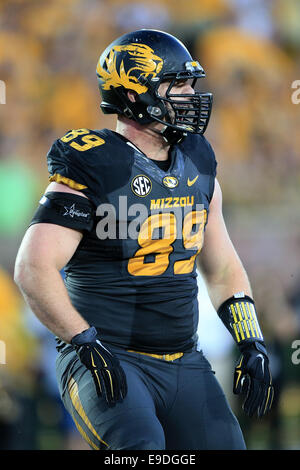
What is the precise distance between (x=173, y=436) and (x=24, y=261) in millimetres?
871

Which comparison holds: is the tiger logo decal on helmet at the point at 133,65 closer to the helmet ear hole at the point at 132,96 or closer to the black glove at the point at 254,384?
the helmet ear hole at the point at 132,96

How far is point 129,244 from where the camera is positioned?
2742 mm

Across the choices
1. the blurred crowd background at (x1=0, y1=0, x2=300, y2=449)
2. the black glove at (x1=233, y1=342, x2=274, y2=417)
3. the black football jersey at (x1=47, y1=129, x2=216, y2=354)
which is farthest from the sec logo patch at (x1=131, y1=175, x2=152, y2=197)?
the blurred crowd background at (x1=0, y1=0, x2=300, y2=449)

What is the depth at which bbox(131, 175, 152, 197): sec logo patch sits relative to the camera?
2.76 meters

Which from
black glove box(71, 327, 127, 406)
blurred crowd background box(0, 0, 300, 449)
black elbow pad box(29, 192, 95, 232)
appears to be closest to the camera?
black glove box(71, 327, 127, 406)

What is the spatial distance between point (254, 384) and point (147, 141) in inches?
41.5

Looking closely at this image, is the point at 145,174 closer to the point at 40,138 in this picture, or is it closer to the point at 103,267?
the point at 103,267

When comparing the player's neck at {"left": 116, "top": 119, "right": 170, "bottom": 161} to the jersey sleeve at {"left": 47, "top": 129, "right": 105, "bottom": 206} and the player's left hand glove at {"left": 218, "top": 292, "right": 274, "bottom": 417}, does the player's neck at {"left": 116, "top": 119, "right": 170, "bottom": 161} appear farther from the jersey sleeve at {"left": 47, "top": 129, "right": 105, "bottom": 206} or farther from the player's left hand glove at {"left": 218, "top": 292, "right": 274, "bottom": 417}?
the player's left hand glove at {"left": 218, "top": 292, "right": 274, "bottom": 417}

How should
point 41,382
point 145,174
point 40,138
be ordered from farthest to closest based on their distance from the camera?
point 40,138
point 41,382
point 145,174

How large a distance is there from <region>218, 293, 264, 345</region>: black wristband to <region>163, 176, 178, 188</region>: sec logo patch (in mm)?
571

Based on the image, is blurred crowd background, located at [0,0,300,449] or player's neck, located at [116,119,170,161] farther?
blurred crowd background, located at [0,0,300,449]

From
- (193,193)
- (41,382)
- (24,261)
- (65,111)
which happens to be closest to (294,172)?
(65,111)

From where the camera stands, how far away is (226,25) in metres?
8.04

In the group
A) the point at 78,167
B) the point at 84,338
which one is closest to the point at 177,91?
the point at 78,167
